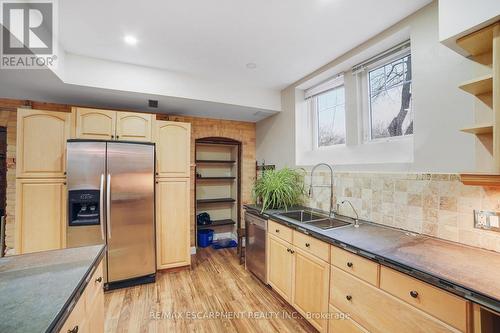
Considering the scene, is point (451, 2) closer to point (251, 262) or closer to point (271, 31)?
point (271, 31)

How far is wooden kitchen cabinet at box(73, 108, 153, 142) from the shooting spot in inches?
101

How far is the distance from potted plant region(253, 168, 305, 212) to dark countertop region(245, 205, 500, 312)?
2.92 ft

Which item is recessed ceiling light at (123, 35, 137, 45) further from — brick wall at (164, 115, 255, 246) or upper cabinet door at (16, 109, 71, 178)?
brick wall at (164, 115, 255, 246)

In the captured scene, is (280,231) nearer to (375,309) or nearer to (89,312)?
(375,309)

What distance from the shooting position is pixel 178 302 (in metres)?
2.34

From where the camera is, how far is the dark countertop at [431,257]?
3.17 feet

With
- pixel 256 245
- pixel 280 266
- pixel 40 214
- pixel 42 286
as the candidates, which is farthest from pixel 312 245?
pixel 40 214

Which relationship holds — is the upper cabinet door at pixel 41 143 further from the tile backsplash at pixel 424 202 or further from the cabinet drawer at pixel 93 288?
the tile backsplash at pixel 424 202

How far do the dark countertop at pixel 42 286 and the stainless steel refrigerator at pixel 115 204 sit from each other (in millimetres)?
1170

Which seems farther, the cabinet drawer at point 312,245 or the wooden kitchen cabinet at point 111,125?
the wooden kitchen cabinet at point 111,125

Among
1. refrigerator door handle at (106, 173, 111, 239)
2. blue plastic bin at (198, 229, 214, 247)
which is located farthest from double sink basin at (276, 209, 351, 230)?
blue plastic bin at (198, 229, 214, 247)

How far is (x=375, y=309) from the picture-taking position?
135 cm

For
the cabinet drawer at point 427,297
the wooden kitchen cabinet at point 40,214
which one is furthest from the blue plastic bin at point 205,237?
the cabinet drawer at point 427,297

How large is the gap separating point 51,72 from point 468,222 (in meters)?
3.67
